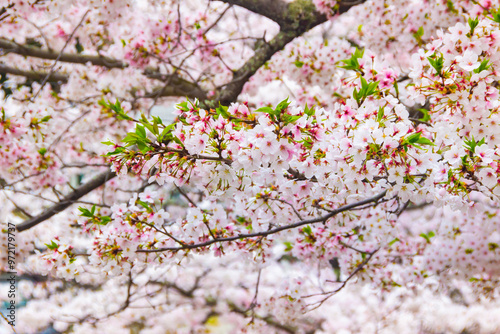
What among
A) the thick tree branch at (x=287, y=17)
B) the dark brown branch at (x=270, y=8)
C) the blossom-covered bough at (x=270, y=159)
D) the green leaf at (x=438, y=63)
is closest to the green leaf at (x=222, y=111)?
the blossom-covered bough at (x=270, y=159)

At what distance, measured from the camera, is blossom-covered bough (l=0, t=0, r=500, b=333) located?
1552 mm

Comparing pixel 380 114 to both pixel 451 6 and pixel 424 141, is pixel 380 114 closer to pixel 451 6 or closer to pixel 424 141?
pixel 424 141

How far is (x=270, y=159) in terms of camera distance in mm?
1491

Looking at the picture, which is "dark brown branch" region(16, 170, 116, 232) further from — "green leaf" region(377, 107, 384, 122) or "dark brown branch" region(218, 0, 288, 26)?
"green leaf" region(377, 107, 384, 122)

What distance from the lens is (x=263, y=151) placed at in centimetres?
143

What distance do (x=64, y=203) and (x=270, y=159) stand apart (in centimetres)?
234

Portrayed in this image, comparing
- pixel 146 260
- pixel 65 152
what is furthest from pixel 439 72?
pixel 65 152

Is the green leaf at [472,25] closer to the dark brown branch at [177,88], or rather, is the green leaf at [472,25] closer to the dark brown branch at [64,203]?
the dark brown branch at [64,203]

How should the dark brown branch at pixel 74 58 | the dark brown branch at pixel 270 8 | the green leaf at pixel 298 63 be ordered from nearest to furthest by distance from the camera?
the dark brown branch at pixel 270 8 < the green leaf at pixel 298 63 < the dark brown branch at pixel 74 58

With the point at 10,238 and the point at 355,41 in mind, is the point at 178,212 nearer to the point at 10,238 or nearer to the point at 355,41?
the point at 10,238

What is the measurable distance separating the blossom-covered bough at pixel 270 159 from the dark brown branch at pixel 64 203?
15mm

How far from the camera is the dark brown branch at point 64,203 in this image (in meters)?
3.17

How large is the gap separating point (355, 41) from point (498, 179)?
13.0ft

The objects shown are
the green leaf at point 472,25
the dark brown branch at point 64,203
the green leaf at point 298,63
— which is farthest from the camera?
the green leaf at point 298,63
